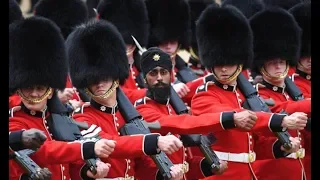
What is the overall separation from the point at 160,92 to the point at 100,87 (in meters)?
0.62

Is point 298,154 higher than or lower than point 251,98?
lower

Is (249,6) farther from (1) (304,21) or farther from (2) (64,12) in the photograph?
(2) (64,12)

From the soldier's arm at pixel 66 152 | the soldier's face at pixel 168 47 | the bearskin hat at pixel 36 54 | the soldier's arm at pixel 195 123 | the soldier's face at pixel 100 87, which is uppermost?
the bearskin hat at pixel 36 54

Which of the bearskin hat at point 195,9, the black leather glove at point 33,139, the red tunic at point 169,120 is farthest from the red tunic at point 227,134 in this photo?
the bearskin hat at point 195,9

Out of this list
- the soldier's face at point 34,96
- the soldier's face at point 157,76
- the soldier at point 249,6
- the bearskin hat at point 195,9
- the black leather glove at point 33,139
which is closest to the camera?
the black leather glove at point 33,139

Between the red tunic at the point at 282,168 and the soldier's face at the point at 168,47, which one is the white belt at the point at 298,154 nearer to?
the red tunic at the point at 282,168

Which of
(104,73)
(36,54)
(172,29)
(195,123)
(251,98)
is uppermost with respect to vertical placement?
(36,54)

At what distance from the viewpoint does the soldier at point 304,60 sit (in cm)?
673

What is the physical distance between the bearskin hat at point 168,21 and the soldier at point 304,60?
113cm

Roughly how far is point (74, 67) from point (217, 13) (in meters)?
1.41

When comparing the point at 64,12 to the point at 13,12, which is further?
the point at 64,12

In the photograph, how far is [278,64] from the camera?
22.3 feet

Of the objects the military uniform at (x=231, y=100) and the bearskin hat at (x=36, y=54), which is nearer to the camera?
the bearskin hat at (x=36, y=54)

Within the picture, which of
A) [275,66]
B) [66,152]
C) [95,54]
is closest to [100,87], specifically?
[95,54]
